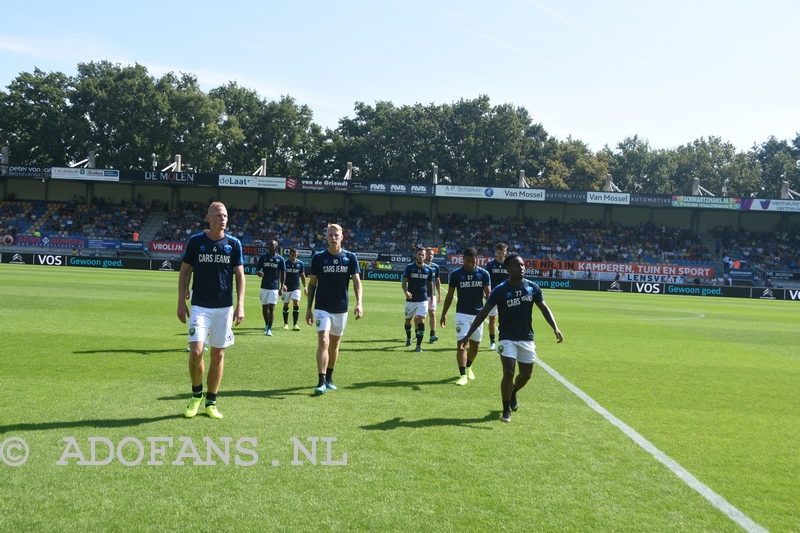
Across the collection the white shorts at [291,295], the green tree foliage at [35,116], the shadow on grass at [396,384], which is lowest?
the shadow on grass at [396,384]

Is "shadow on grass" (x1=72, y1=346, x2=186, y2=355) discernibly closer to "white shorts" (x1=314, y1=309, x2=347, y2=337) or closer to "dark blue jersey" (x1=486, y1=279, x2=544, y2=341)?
"white shorts" (x1=314, y1=309, x2=347, y2=337)

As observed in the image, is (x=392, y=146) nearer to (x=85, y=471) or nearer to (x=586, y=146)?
(x=586, y=146)

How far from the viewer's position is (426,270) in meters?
13.2

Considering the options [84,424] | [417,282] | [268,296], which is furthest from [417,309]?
[84,424]

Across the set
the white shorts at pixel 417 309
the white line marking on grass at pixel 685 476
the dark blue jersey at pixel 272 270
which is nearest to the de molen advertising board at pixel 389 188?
the dark blue jersey at pixel 272 270

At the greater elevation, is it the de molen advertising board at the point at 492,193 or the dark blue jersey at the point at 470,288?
the de molen advertising board at the point at 492,193

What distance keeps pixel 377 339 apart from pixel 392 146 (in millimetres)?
61965

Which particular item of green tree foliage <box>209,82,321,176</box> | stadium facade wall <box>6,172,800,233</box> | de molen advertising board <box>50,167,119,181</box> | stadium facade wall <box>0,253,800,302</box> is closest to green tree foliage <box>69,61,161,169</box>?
green tree foliage <box>209,82,321,176</box>

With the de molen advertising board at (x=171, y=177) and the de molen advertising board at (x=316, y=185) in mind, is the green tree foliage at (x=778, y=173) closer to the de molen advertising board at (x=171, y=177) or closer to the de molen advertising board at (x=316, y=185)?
the de molen advertising board at (x=316, y=185)

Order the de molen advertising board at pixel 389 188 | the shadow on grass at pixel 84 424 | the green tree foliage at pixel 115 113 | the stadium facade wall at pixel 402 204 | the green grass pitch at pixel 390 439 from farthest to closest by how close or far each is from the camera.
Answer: the green tree foliage at pixel 115 113, the stadium facade wall at pixel 402 204, the de molen advertising board at pixel 389 188, the shadow on grass at pixel 84 424, the green grass pitch at pixel 390 439

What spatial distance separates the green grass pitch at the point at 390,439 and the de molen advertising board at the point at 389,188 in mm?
39617

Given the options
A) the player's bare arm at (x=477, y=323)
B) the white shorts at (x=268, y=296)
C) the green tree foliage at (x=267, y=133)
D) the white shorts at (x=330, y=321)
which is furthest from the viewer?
the green tree foliage at (x=267, y=133)

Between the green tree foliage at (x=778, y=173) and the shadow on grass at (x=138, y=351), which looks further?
the green tree foliage at (x=778, y=173)

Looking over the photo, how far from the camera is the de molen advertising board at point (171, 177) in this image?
51281 mm
